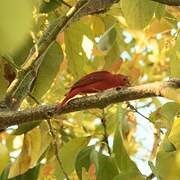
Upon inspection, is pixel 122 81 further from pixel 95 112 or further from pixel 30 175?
pixel 95 112

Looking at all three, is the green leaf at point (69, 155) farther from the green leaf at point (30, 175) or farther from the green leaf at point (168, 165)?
the green leaf at point (168, 165)

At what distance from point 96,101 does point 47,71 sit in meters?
0.26

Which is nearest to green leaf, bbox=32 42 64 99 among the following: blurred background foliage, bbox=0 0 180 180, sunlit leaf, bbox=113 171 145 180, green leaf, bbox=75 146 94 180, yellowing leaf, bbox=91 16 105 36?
blurred background foliage, bbox=0 0 180 180

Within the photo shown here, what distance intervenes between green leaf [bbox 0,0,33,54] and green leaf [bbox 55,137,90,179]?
0.65 metres

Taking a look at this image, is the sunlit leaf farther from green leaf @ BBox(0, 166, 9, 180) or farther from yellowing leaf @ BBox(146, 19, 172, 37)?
yellowing leaf @ BBox(146, 19, 172, 37)

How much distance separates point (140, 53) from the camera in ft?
5.61

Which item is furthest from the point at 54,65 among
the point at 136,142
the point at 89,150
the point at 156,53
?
the point at 156,53

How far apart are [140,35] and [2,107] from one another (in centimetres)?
88

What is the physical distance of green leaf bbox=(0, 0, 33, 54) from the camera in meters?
0.14

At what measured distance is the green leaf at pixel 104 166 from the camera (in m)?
0.63

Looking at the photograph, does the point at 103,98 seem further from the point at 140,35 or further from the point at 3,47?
the point at 140,35

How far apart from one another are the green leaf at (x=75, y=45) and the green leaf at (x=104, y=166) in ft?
0.82

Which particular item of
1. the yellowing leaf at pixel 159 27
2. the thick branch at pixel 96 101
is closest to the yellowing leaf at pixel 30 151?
the thick branch at pixel 96 101

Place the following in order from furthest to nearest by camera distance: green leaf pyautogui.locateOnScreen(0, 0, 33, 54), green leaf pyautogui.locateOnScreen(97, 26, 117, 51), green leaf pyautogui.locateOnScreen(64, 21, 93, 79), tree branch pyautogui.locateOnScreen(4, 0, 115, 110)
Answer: green leaf pyautogui.locateOnScreen(97, 26, 117, 51) < green leaf pyautogui.locateOnScreen(64, 21, 93, 79) < tree branch pyautogui.locateOnScreen(4, 0, 115, 110) < green leaf pyautogui.locateOnScreen(0, 0, 33, 54)
